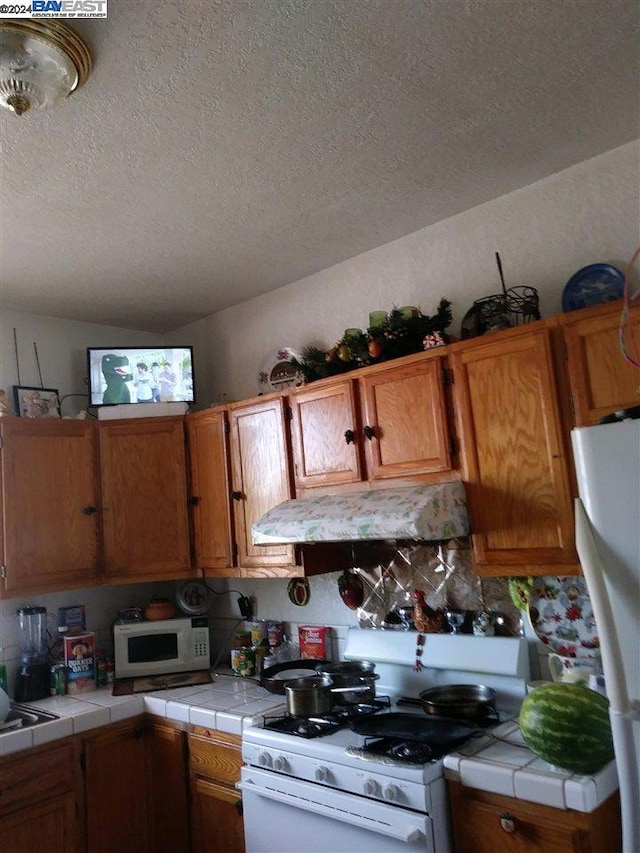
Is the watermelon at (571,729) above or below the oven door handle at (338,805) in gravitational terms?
above

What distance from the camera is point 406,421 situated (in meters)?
2.39

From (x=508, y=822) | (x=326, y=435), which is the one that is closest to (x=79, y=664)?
(x=326, y=435)

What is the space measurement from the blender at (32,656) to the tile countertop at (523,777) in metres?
1.96

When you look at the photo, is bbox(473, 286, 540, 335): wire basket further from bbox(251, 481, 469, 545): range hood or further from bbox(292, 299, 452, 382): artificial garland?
bbox(251, 481, 469, 545): range hood

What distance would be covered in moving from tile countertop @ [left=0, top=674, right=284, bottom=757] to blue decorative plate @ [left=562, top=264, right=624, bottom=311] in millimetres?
1850

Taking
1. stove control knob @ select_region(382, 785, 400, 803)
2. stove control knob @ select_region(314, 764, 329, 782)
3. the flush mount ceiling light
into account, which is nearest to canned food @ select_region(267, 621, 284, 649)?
stove control knob @ select_region(314, 764, 329, 782)

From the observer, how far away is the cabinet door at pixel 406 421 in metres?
2.30

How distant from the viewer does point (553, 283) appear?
2.36 meters

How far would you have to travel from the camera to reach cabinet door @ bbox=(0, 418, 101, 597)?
2871mm

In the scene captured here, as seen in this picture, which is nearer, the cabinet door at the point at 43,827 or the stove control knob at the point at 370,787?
the stove control knob at the point at 370,787

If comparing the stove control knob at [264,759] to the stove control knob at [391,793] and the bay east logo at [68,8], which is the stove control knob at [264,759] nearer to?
the stove control knob at [391,793]

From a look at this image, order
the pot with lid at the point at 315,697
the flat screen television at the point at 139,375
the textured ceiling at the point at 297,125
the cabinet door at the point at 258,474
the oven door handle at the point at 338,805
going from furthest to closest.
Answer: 1. the flat screen television at the point at 139,375
2. the cabinet door at the point at 258,474
3. the pot with lid at the point at 315,697
4. the oven door handle at the point at 338,805
5. the textured ceiling at the point at 297,125

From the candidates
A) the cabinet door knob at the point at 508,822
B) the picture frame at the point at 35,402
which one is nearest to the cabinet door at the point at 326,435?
the cabinet door knob at the point at 508,822

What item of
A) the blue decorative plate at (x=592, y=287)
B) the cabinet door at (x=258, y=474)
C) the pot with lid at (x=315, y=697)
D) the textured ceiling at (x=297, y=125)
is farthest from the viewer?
the cabinet door at (x=258, y=474)
